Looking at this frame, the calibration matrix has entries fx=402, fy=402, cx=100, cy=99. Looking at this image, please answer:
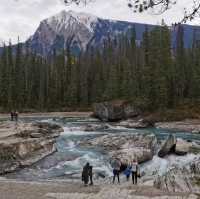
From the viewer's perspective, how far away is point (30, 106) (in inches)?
4218

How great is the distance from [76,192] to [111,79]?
2893 inches

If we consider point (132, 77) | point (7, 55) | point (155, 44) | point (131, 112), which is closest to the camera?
point (131, 112)

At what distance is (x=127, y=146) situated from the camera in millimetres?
39375

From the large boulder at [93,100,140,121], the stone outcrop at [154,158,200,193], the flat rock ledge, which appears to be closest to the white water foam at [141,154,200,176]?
the stone outcrop at [154,158,200,193]

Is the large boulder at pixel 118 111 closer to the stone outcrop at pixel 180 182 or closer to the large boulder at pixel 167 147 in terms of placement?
the large boulder at pixel 167 147

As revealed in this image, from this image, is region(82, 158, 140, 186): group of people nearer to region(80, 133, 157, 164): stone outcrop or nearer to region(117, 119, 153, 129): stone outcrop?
region(80, 133, 157, 164): stone outcrop

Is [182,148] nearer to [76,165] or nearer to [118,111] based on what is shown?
[76,165]

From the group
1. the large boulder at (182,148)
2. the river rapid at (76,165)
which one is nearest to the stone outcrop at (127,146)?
the river rapid at (76,165)

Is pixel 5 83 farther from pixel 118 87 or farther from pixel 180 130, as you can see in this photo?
pixel 180 130

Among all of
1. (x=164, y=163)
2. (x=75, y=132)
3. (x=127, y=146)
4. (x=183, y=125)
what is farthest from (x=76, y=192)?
(x=183, y=125)

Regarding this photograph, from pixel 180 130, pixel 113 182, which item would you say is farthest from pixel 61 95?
pixel 113 182

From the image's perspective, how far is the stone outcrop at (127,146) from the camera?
34.8 metres

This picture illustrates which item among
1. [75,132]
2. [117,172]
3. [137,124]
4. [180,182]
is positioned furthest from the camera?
[137,124]

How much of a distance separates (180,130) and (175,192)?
39946mm
